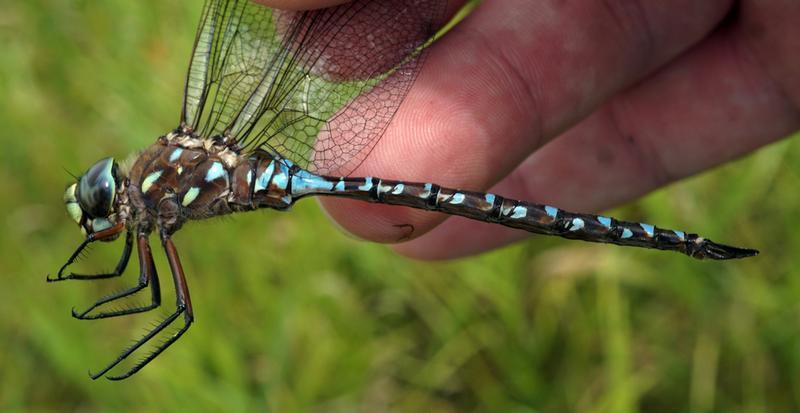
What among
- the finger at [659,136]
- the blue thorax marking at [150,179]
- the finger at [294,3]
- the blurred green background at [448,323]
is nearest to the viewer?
the finger at [294,3]

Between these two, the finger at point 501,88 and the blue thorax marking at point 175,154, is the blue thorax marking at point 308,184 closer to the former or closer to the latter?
the finger at point 501,88

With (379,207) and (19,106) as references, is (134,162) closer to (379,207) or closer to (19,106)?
(379,207)

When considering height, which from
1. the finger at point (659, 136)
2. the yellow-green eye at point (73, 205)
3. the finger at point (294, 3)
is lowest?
the yellow-green eye at point (73, 205)

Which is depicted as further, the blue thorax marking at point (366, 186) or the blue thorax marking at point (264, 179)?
the blue thorax marking at point (264, 179)

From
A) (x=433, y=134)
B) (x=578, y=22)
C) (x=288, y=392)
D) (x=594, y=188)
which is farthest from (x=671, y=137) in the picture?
(x=288, y=392)

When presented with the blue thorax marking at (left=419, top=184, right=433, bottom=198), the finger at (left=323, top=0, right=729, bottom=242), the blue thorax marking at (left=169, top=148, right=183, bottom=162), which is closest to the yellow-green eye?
the blue thorax marking at (left=169, top=148, right=183, bottom=162)

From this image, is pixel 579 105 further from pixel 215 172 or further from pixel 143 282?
pixel 143 282

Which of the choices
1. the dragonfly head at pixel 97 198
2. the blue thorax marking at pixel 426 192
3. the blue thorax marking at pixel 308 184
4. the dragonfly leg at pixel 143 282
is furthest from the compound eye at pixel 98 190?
the blue thorax marking at pixel 426 192

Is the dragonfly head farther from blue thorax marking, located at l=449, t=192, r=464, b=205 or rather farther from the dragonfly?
blue thorax marking, located at l=449, t=192, r=464, b=205
